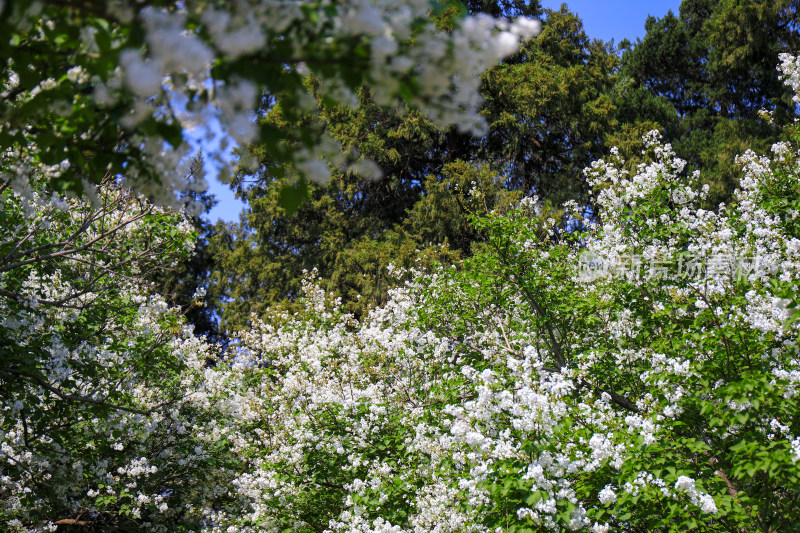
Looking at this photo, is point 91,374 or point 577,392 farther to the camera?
point 577,392

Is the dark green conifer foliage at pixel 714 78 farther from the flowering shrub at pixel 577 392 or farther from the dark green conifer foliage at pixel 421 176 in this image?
the flowering shrub at pixel 577 392

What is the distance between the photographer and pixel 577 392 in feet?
18.1

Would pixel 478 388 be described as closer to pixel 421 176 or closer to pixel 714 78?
pixel 421 176

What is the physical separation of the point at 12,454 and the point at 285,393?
3047 millimetres

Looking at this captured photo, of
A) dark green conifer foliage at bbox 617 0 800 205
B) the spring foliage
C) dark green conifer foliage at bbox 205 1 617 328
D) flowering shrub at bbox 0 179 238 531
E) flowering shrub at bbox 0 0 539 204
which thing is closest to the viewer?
flowering shrub at bbox 0 0 539 204

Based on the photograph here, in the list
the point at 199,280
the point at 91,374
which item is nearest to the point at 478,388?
the point at 91,374

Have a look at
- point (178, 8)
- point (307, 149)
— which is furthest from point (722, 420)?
point (178, 8)

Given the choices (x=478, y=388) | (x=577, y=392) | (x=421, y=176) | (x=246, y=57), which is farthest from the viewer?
(x=421, y=176)

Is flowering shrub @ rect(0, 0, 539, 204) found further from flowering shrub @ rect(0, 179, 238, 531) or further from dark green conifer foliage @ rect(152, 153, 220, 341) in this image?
dark green conifer foliage @ rect(152, 153, 220, 341)

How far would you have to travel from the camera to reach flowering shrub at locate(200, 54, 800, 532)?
354 centimetres

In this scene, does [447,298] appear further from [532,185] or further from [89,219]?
[532,185]

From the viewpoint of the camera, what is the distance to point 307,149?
5.31 feet

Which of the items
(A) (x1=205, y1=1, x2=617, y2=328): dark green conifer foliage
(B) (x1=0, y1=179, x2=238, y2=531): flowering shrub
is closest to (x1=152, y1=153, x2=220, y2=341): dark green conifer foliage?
(A) (x1=205, y1=1, x2=617, y2=328): dark green conifer foliage

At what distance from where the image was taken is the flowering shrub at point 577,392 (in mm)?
3541
